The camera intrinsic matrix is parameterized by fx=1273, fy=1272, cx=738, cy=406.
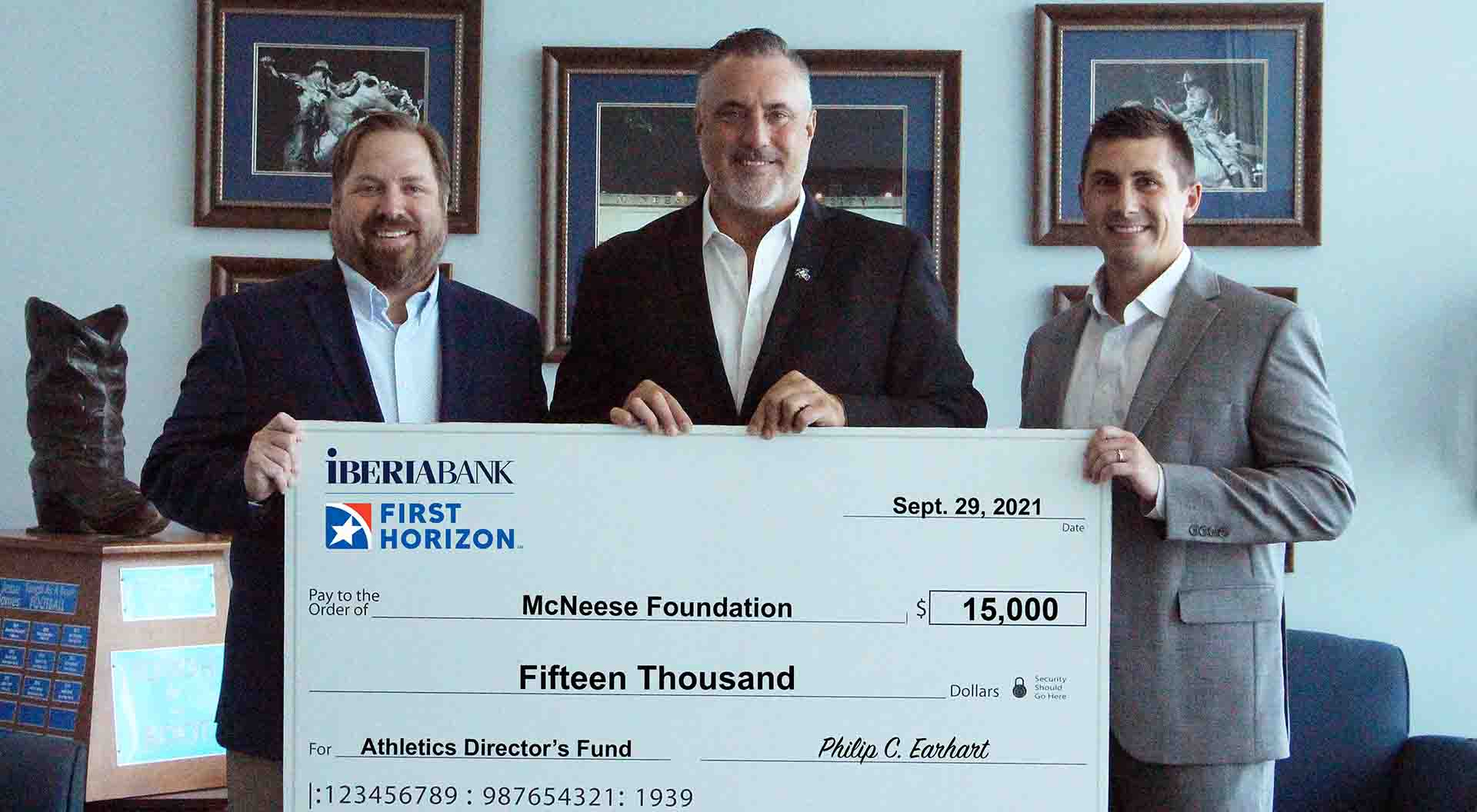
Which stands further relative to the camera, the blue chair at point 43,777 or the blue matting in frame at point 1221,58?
the blue matting in frame at point 1221,58

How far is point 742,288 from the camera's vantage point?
2.24 meters

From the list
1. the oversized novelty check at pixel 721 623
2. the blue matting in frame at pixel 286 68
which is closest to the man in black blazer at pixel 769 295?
the oversized novelty check at pixel 721 623

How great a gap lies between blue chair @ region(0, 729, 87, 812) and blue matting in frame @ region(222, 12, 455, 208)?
1.61 metres

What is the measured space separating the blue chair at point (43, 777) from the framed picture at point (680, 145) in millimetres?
1565

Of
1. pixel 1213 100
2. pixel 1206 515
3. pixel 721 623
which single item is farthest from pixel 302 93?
pixel 1206 515

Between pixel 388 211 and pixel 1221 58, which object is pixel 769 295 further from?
pixel 1221 58

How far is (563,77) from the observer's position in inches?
141

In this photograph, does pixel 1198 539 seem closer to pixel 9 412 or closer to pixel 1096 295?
pixel 1096 295

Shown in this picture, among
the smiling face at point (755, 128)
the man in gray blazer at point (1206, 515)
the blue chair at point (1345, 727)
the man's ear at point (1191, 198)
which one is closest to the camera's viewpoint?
the man in gray blazer at point (1206, 515)

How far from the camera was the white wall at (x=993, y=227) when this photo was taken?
3523 millimetres

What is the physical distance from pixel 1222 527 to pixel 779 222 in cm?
89

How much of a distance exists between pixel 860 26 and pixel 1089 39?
634mm

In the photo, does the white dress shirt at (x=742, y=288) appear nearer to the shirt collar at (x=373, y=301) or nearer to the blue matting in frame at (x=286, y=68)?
the shirt collar at (x=373, y=301)

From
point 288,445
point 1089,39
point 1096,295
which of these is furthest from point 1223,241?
point 288,445
